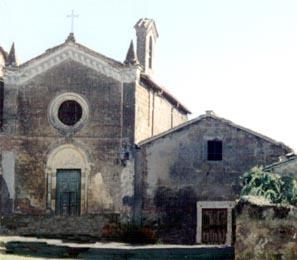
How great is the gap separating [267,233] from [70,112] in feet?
44.6

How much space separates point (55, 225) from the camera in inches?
1056

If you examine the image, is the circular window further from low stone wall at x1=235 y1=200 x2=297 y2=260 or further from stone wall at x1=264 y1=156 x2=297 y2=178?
low stone wall at x1=235 y1=200 x2=297 y2=260

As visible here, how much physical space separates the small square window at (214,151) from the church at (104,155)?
41 millimetres

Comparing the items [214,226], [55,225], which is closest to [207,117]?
[214,226]

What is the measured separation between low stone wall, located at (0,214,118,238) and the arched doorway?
0.40 meters

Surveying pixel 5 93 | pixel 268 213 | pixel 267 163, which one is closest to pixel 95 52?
pixel 5 93

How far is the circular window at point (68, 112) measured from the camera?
89.5 feet

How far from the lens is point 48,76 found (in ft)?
90.9

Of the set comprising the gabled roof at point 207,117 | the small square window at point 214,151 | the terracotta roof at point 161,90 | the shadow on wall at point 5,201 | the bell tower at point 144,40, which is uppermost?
the bell tower at point 144,40

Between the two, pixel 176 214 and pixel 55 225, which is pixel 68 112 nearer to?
pixel 55 225

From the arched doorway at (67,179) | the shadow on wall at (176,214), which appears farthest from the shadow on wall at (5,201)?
the shadow on wall at (176,214)

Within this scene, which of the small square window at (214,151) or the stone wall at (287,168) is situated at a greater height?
the small square window at (214,151)

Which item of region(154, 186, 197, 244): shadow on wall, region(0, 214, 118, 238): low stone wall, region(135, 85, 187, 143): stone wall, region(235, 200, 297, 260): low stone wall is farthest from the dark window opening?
region(235, 200, 297, 260): low stone wall

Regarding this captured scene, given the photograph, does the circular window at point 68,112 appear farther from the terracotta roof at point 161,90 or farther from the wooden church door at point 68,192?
the terracotta roof at point 161,90
